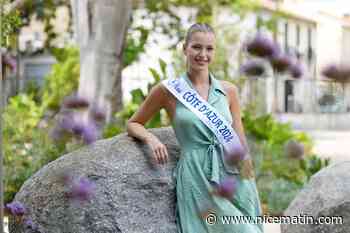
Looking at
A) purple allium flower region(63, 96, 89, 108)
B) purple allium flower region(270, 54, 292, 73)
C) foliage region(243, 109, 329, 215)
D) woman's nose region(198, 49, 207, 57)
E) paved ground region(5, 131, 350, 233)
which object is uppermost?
woman's nose region(198, 49, 207, 57)

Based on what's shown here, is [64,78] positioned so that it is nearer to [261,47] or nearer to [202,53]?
[202,53]

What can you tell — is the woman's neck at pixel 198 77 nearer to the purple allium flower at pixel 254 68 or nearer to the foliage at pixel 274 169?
the purple allium flower at pixel 254 68

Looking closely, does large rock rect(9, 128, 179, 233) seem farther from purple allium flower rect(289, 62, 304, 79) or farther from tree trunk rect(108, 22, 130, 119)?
tree trunk rect(108, 22, 130, 119)

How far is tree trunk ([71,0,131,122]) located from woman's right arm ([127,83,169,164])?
18.8ft

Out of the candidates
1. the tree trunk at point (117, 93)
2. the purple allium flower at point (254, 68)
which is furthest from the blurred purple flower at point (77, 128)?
the tree trunk at point (117, 93)

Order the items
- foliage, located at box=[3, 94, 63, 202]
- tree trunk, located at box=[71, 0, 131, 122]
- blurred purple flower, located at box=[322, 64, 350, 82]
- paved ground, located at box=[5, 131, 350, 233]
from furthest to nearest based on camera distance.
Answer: paved ground, located at box=[5, 131, 350, 233] → tree trunk, located at box=[71, 0, 131, 122] → foliage, located at box=[3, 94, 63, 202] → blurred purple flower, located at box=[322, 64, 350, 82]

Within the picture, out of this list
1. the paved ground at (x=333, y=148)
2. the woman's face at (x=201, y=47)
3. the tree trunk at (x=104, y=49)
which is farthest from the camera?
the paved ground at (x=333, y=148)

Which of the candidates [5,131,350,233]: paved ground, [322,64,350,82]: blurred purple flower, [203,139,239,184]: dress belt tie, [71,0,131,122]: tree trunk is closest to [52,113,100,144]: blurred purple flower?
[322,64,350,82]: blurred purple flower

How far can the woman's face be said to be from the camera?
123 inches

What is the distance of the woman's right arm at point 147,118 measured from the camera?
3342 mm

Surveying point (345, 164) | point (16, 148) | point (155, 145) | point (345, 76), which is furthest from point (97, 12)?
point (345, 76)

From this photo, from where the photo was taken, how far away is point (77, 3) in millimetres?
9883

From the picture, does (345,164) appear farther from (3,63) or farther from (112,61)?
(112,61)

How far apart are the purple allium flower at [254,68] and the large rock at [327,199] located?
2672 millimetres
